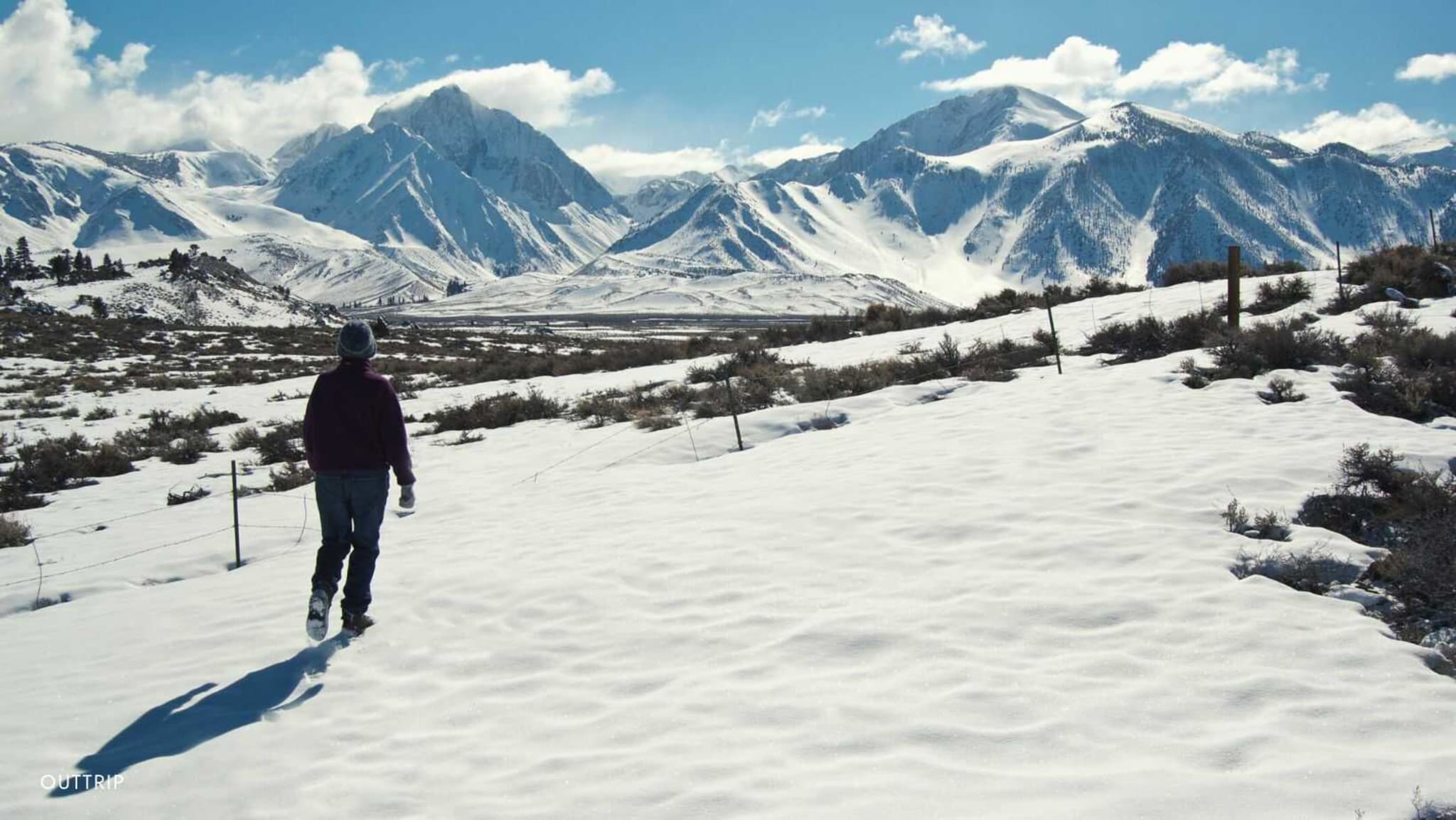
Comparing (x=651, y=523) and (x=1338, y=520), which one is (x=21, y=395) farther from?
(x=1338, y=520)

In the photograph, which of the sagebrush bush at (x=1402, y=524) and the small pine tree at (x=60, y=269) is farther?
the small pine tree at (x=60, y=269)

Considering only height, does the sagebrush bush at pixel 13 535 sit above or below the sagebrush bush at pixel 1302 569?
above

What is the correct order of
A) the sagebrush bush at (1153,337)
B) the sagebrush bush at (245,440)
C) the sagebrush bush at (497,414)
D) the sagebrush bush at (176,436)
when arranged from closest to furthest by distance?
the sagebrush bush at (1153,337)
the sagebrush bush at (176,436)
the sagebrush bush at (245,440)
the sagebrush bush at (497,414)

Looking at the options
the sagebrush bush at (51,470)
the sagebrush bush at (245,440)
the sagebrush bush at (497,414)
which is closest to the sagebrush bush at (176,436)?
the sagebrush bush at (245,440)

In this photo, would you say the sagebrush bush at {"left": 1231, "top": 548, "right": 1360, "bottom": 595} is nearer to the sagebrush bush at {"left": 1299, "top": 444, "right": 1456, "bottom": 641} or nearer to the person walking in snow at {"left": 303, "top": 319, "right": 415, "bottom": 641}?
the sagebrush bush at {"left": 1299, "top": 444, "right": 1456, "bottom": 641}

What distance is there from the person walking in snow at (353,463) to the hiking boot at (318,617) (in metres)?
0.07

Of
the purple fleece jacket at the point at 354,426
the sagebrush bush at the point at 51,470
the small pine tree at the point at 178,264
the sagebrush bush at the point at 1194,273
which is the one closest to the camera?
the purple fleece jacket at the point at 354,426

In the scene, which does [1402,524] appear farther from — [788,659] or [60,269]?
[60,269]

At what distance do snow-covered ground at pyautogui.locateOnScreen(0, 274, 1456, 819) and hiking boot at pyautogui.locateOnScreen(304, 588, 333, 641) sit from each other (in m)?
0.21

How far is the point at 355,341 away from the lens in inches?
208

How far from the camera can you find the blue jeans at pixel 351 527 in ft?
17.0

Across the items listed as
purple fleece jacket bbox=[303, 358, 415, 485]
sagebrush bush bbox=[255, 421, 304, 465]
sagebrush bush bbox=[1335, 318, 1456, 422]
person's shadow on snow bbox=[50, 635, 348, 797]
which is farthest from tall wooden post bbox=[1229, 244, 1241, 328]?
sagebrush bush bbox=[255, 421, 304, 465]

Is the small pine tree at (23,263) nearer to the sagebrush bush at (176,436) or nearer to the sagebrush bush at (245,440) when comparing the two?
the sagebrush bush at (176,436)

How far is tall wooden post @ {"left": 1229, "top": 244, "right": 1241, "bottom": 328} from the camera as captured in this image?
41.5 feet
